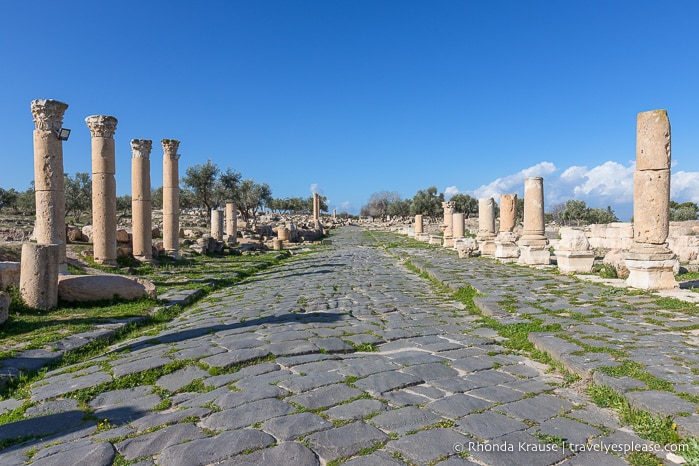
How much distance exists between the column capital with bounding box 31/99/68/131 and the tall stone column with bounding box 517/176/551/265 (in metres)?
13.8

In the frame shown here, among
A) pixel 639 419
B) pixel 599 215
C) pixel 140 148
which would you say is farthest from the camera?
pixel 599 215

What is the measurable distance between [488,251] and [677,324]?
13564 millimetres

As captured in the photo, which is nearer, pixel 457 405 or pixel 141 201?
pixel 457 405

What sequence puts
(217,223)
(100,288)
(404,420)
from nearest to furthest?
1. (404,420)
2. (100,288)
3. (217,223)

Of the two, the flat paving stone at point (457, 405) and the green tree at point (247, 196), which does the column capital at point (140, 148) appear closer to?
the flat paving stone at point (457, 405)

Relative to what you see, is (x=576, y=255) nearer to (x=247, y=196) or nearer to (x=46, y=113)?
(x=46, y=113)

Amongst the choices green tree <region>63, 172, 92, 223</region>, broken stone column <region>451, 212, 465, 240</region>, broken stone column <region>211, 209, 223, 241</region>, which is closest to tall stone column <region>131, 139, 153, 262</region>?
broken stone column <region>211, 209, 223, 241</region>

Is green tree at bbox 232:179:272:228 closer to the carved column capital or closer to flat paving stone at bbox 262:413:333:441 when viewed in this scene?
the carved column capital

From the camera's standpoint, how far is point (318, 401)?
13.2ft

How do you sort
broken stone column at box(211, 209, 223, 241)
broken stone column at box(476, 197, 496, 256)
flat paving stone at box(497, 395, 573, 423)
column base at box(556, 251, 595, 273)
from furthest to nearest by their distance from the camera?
1. broken stone column at box(211, 209, 223, 241)
2. broken stone column at box(476, 197, 496, 256)
3. column base at box(556, 251, 595, 273)
4. flat paving stone at box(497, 395, 573, 423)

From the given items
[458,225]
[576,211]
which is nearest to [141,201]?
[458,225]

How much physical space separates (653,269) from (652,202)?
1404mm

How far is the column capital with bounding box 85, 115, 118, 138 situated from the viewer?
46.6 feet

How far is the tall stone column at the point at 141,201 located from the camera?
1600cm
